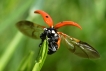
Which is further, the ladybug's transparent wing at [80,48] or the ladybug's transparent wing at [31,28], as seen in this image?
the ladybug's transparent wing at [31,28]

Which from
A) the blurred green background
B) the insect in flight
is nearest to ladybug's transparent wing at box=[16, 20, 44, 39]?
the insect in flight

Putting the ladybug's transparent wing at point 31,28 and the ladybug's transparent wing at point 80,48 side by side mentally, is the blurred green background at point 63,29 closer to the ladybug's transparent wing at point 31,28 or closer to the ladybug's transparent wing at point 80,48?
the ladybug's transparent wing at point 31,28

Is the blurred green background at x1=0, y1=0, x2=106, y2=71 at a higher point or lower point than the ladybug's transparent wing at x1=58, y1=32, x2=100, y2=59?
higher

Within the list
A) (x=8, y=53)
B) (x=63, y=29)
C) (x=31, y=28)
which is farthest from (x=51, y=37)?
(x=63, y=29)

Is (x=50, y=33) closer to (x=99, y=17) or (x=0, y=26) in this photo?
(x=0, y=26)

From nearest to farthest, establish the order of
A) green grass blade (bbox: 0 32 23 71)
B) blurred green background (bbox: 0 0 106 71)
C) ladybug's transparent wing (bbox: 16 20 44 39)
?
ladybug's transparent wing (bbox: 16 20 44 39)
green grass blade (bbox: 0 32 23 71)
blurred green background (bbox: 0 0 106 71)

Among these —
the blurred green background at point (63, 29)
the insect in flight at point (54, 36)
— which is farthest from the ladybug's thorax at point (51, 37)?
the blurred green background at point (63, 29)

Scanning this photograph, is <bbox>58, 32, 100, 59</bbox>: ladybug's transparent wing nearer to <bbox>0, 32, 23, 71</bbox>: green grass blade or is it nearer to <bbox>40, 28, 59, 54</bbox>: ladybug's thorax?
<bbox>40, 28, 59, 54</bbox>: ladybug's thorax

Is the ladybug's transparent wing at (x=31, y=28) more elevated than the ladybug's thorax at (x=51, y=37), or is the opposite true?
the ladybug's transparent wing at (x=31, y=28)
